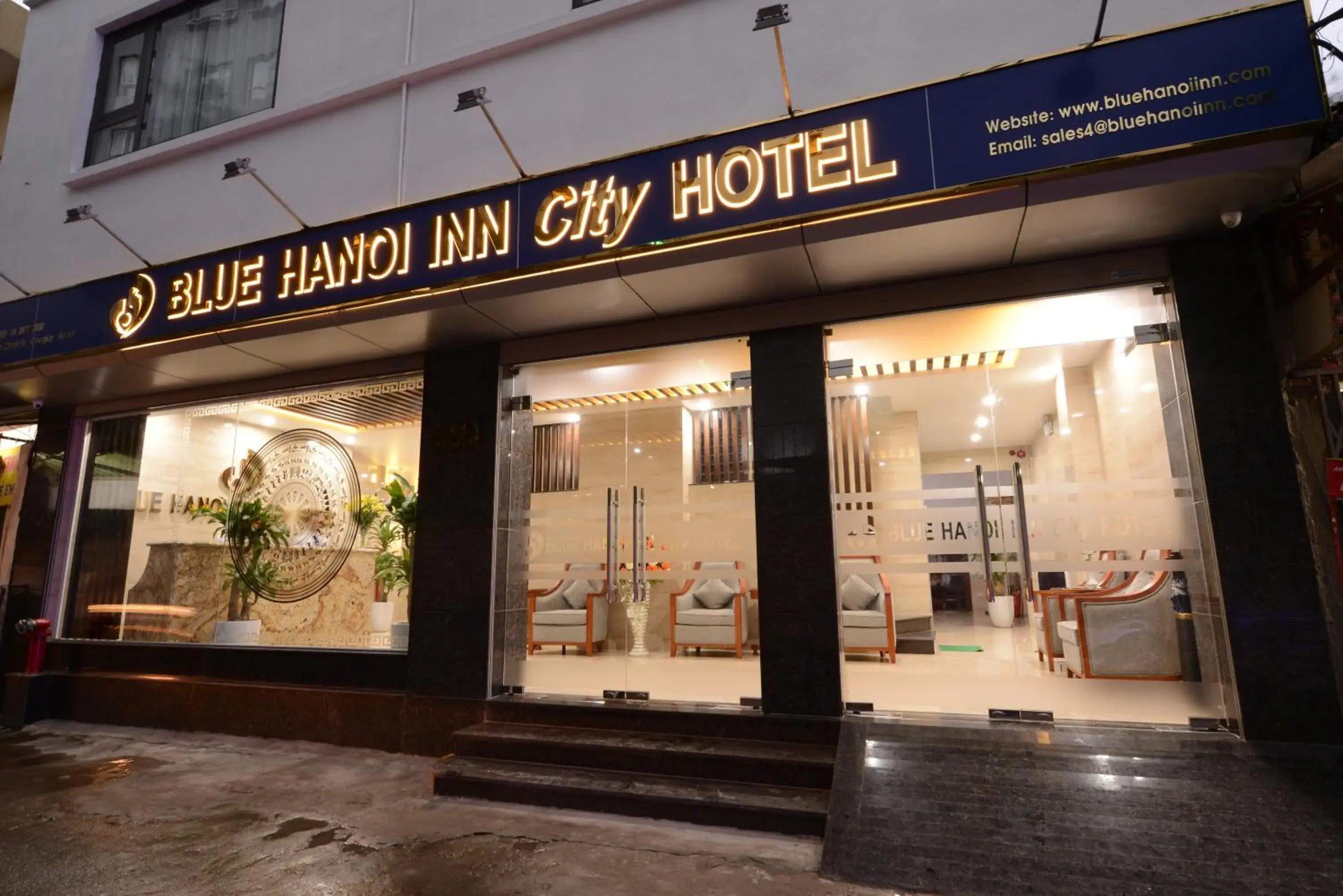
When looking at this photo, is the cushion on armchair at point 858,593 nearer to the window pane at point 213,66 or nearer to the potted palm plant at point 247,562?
the potted palm plant at point 247,562

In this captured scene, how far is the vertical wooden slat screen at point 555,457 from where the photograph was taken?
591 cm

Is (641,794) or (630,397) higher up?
(630,397)

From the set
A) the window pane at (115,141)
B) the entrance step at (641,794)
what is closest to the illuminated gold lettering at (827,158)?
the entrance step at (641,794)

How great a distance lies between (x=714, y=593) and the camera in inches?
218

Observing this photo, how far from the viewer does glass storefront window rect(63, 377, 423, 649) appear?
20.3 feet

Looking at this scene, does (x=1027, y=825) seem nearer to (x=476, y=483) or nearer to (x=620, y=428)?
(x=620, y=428)

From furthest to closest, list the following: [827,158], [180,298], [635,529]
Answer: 1. [180,298]
2. [635,529]
3. [827,158]

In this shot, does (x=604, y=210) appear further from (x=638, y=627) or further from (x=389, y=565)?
(x=389, y=565)

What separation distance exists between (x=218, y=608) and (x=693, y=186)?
19.5ft

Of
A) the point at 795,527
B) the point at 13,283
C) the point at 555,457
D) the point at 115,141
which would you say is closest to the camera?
the point at 795,527

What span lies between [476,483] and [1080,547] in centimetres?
424

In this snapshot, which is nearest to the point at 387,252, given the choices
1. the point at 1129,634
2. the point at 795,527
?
the point at 795,527

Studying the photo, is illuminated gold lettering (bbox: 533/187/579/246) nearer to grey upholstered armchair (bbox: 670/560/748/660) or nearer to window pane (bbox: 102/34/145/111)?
grey upholstered armchair (bbox: 670/560/748/660)

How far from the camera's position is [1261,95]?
3244 mm
